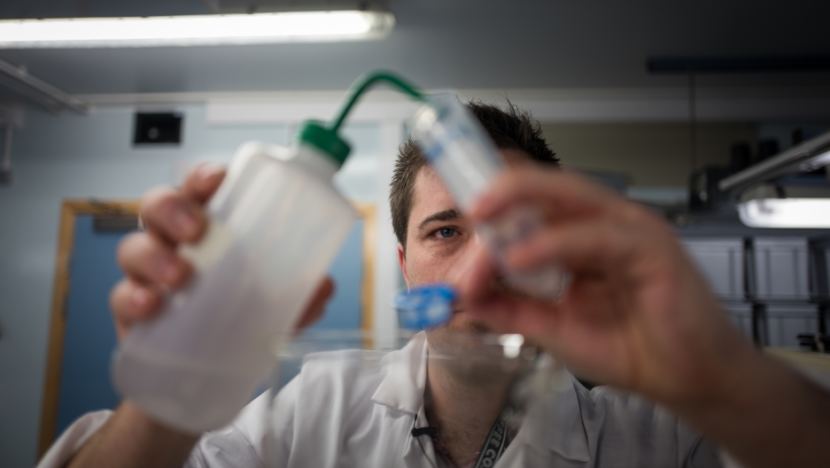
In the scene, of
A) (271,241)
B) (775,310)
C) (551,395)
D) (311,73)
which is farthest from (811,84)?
(271,241)

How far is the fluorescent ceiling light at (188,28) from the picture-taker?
7.10 ft

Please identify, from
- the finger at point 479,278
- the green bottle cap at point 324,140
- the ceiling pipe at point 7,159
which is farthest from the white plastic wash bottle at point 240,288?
the ceiling pipe at point 7,159

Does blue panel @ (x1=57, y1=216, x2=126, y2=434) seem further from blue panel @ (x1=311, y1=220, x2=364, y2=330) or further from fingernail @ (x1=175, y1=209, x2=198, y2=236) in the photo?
fingernail @ (x1=175, y1=209, x2=198, y2=236)

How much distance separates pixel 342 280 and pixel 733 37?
269 centimetres

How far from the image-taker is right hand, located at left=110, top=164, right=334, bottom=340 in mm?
409

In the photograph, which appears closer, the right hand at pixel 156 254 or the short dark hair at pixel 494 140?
the right hand at pixel 156 254

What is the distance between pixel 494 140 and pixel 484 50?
2399 mm

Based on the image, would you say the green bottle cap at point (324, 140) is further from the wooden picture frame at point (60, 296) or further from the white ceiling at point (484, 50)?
the wooden picture frame at point (60, 296)

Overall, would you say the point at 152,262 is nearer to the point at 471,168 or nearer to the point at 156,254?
the point at 156,254

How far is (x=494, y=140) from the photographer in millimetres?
845

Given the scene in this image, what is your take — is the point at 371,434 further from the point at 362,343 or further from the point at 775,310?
the point at 775,310

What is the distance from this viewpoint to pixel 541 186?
36 centimetres

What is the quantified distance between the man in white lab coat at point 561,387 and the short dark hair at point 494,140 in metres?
0.32

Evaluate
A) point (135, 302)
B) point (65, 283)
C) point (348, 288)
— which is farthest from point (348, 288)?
point (135, 302)
